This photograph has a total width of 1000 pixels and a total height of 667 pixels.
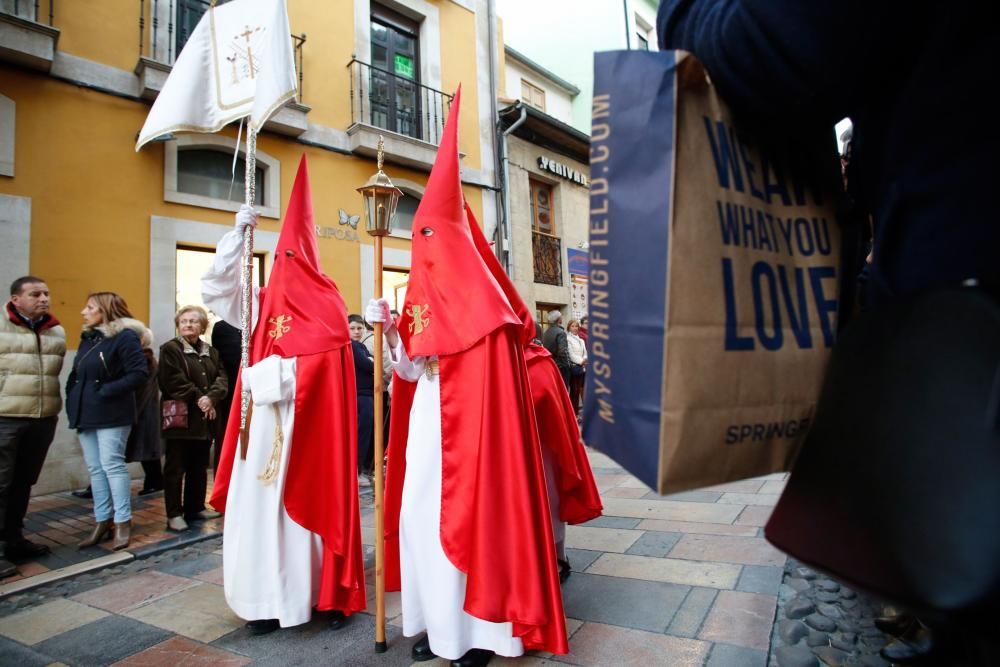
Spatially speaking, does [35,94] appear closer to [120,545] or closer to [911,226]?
[120,545]

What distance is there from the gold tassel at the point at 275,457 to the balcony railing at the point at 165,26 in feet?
21.7

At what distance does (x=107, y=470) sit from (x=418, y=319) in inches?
133

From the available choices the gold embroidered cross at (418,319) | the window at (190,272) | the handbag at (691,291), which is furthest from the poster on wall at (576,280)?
the handbag at (691,291)

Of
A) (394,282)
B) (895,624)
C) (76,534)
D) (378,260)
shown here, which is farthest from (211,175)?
(895,624)

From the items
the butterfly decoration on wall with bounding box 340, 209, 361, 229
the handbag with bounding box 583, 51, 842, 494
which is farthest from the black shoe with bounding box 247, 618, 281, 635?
the butterfly decoration on wall with bounding box 340, 209, 361, 229

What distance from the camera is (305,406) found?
3.05 m

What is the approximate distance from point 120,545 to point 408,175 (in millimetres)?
7510

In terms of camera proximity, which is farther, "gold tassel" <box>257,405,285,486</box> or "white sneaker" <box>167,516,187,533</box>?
"white sneaker" <box>167,516,187,533</box>

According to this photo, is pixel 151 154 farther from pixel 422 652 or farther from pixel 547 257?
pixel 547 257

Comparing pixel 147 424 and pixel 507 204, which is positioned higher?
pixel 507 204

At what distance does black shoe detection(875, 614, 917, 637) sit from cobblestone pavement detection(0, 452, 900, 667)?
94mm

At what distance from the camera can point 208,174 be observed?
8070mm

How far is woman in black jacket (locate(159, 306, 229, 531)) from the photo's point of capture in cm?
499

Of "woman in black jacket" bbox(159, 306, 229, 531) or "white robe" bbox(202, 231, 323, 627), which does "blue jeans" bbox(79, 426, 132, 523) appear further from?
"white robe" bbox(202, 231, 323, 627)
